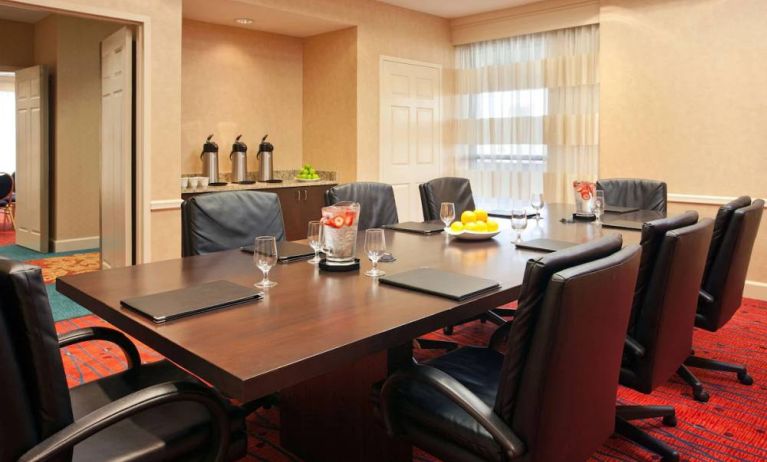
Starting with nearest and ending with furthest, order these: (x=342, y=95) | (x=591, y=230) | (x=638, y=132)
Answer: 1. (x=591, y=230)
2. (x=638, y=132)
3. (x=342, y=95)

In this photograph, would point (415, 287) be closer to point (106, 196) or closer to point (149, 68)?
point (149, 68)

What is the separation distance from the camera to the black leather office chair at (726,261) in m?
2.50

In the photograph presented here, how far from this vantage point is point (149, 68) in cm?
404

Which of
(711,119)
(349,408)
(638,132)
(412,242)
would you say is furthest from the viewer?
(638,132)

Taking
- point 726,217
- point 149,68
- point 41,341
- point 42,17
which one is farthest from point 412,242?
point 42,17

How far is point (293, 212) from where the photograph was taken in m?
5.26

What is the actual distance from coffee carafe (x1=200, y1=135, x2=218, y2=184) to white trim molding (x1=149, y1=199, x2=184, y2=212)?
94 cm

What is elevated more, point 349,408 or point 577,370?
point 577,370

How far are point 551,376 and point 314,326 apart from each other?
1.83 feet

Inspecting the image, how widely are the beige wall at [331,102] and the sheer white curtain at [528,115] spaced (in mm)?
1418

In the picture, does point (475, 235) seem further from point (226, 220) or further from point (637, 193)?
point (637, 193)

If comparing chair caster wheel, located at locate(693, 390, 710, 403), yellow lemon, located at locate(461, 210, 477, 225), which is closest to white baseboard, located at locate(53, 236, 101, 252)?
yellow lemon, located at locate(461, 210, 477, 225)

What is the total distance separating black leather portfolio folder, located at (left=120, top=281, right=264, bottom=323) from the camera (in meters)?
1.53

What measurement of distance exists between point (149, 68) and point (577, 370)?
3.64 metres
